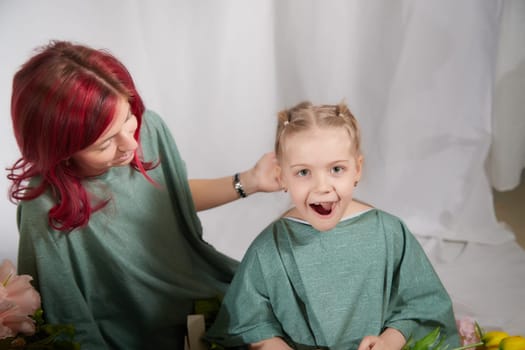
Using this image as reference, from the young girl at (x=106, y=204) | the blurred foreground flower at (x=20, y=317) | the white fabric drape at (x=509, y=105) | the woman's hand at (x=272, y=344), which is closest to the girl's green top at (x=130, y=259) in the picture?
the young girl at (x=106, y=204)

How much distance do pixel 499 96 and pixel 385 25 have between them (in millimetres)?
409

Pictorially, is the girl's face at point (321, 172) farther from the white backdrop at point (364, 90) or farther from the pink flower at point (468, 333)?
the white backdrop at point (364, 90)

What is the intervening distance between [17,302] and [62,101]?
0.31m

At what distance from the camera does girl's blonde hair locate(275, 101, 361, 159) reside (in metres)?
1.12

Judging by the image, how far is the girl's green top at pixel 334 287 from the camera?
3.93 ft

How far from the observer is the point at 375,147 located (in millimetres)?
1987

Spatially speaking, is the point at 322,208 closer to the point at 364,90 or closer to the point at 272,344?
the point at 272,344

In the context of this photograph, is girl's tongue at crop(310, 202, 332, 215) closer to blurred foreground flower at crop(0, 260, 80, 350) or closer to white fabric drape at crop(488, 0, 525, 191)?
blurred foreground flower at crop(0, 260, 80, 350)

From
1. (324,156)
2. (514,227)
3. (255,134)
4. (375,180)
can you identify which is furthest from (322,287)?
(514,227)

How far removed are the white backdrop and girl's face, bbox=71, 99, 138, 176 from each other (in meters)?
0.38

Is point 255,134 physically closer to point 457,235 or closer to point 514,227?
point 457,235

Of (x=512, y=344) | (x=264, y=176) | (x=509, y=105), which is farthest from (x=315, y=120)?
(x=509, y=105)

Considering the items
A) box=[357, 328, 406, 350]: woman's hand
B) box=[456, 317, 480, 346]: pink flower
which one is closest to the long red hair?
box=[357, 328, 406, 350]: woman's hand

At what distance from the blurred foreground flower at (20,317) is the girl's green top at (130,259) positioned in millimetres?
109
